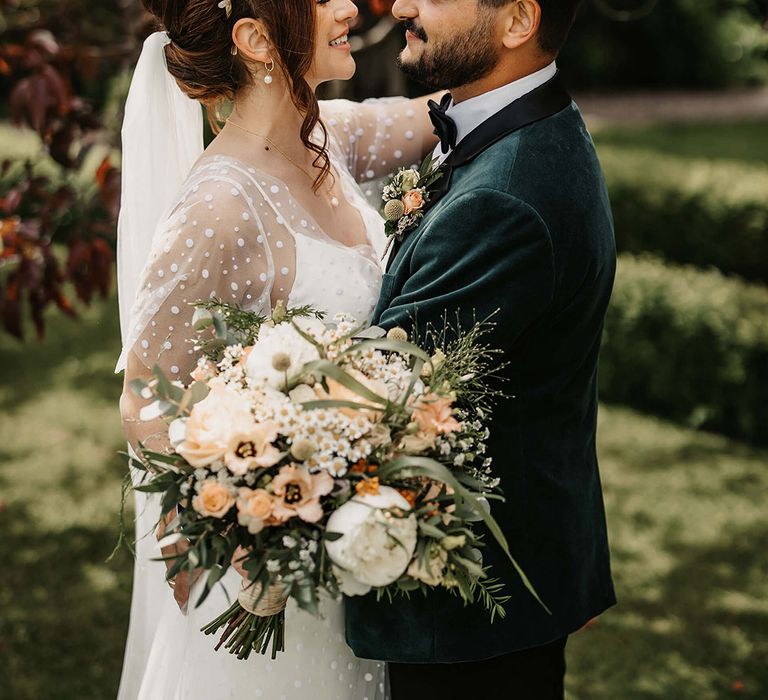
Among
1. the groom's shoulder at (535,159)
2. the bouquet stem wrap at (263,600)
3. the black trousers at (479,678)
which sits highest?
the groom's shoulder at (535,159)

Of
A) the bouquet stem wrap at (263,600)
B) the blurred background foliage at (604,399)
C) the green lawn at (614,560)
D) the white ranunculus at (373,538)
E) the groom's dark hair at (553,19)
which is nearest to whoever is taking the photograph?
the white ranunculus at (373,538)

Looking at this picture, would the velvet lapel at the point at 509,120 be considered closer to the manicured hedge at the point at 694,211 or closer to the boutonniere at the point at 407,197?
the boutonniere at the point at 407,197

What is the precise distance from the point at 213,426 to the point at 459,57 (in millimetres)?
1075

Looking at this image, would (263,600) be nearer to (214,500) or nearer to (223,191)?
(214,500)

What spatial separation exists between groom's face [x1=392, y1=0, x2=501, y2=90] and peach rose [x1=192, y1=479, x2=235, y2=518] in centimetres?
113

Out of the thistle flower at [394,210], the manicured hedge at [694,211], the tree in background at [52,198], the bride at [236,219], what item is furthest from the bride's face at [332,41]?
the manicured hedge at [694,211]

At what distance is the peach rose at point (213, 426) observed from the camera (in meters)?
1.82

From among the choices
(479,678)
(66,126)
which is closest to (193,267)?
(479,678)

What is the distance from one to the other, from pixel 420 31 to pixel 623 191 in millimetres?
5543

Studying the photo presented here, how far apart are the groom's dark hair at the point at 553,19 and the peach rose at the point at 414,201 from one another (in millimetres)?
442

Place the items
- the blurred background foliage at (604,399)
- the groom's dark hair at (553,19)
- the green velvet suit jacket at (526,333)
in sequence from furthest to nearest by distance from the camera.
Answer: the blurred background foliage at (604,399) → the groom's dark hair at (553,19) → the green velvet suit jacket at (526,333)

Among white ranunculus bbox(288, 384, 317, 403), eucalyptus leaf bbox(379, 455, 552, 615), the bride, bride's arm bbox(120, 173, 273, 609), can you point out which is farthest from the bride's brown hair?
eucalyptus leaf bbox(379, 455, 552, 615)

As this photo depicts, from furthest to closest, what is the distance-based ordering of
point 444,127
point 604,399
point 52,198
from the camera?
point 604,399
point 52,198
point 444,127

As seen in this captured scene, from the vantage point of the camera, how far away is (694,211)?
24.4 ft
